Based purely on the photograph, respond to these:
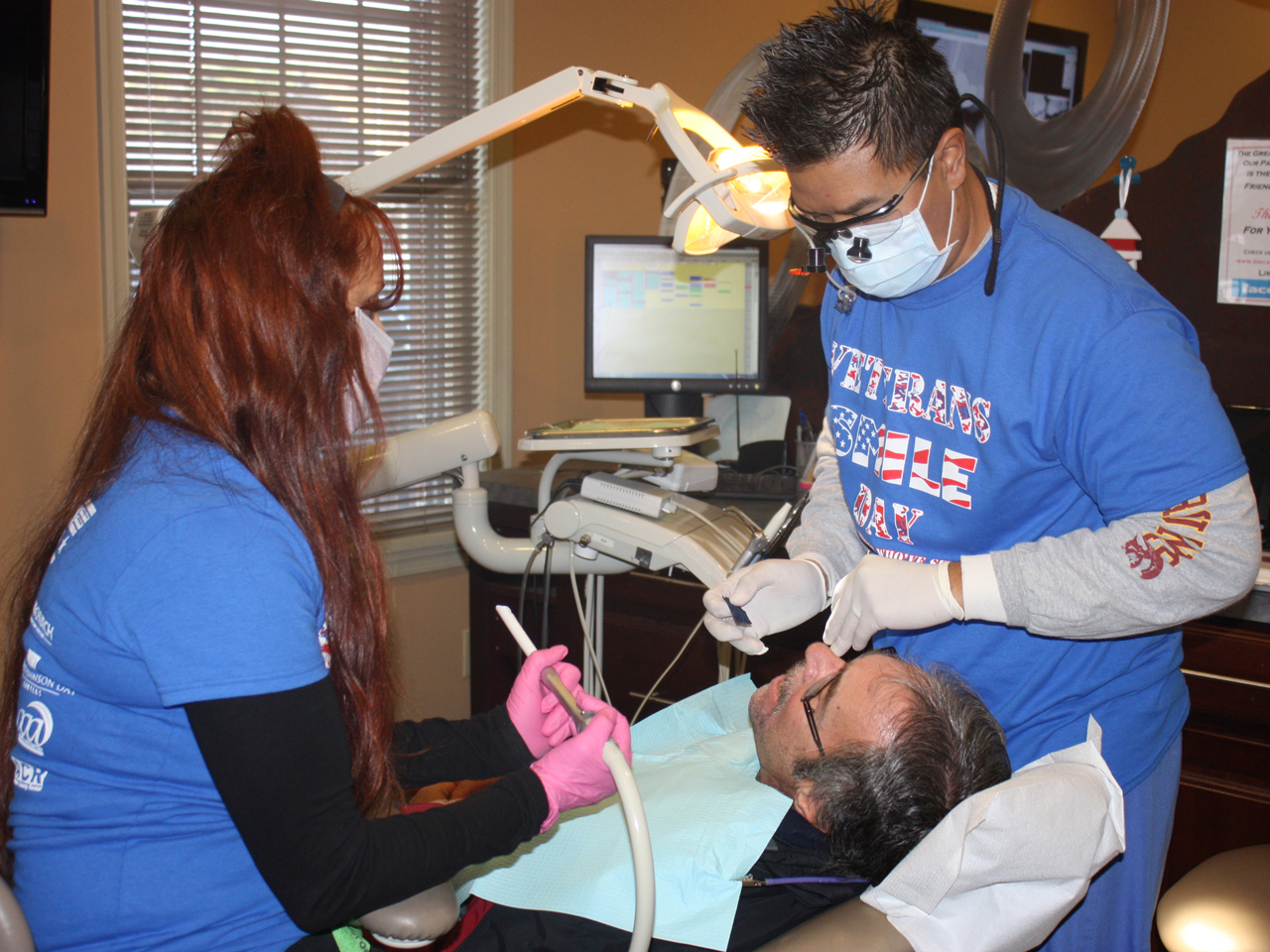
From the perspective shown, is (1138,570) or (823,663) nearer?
(1138,570)

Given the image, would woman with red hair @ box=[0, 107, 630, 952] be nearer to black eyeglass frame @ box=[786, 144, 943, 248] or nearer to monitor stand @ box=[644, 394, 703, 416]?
black eyeglass frame @ box=[786, 144, 943, 248]

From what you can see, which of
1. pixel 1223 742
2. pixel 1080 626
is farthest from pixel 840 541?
pixel 1223 742

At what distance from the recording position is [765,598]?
4.57 ft

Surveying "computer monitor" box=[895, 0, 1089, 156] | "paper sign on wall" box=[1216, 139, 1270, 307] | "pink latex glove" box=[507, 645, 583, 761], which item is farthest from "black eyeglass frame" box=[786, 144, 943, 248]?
"computer monitor" box=[895, 0, 1089, 156]

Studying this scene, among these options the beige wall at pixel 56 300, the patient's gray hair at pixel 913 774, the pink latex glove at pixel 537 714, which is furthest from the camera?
the beige wall at pixel 56 300

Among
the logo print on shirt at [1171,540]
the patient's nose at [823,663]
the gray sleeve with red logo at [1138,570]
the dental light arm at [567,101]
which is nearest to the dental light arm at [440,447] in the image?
the dental light arm at [567,101]

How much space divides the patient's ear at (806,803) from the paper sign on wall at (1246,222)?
1651 mm

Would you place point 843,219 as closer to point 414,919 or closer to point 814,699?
point 814,699

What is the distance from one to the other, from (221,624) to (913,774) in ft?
2.96

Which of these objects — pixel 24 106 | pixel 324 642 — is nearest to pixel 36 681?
pixel 324 642

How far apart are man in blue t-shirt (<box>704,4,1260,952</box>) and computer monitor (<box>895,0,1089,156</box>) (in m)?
1.98

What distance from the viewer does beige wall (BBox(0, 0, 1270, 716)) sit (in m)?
2.19

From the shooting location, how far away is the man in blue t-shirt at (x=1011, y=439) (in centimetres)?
100

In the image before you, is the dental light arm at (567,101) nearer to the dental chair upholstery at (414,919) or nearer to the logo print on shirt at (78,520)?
the logo print on shirt at (78,520)
